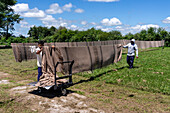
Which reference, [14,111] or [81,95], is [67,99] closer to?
[81,95]

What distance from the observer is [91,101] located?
6102mm

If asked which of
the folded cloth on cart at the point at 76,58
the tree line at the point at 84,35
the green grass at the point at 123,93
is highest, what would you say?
the tree line at the point at 84,35

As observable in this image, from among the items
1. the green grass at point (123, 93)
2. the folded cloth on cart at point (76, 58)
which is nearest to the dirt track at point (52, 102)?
the green grass at point (123, 93)

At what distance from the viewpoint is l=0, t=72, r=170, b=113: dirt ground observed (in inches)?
213

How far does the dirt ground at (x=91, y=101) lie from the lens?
17.7 ft

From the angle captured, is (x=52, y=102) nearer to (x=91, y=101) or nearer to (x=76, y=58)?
(x=91, y=101)

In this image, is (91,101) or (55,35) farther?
(55,35)

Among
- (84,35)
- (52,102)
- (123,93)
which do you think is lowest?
(123,93)

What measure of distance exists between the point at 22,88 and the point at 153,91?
594 cm

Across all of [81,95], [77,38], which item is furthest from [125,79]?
[77,38]

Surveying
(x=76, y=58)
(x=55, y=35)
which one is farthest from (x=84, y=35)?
(x=76, y=58)

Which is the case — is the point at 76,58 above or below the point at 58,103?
above

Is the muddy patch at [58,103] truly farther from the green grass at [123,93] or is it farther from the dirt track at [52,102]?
the green grass at [123,93]

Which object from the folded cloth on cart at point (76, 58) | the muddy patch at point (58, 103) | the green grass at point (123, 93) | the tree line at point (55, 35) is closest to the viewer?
the muddy patch at point (58, 103)
